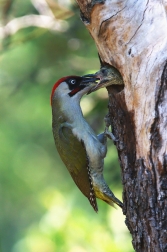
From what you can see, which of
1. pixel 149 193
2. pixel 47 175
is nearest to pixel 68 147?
pixel 149 193

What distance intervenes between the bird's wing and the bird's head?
36 cm

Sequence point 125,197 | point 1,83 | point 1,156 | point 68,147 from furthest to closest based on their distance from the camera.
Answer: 1. point 1,156
2. point 1,83
3. point 68,147
4. point 125,197

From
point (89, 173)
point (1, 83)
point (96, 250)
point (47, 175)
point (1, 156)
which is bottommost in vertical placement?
point (47, 175)

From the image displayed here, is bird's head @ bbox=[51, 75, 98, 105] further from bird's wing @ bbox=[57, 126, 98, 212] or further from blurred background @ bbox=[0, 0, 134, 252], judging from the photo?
blurred background @ bbox=[0, 0, 134, 252]

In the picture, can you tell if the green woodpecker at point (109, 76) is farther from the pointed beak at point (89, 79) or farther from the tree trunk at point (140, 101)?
the pointed beak at point (89, 79)

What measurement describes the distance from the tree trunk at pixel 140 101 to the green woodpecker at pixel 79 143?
3.04ft

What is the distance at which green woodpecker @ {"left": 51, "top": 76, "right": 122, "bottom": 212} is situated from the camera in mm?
4914

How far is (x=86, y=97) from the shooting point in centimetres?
641

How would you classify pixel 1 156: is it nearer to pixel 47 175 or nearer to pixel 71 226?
pixel 47 175

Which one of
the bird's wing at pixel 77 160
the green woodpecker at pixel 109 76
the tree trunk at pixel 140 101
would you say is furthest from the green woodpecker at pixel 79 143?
the tree trunk at pixel 140 101

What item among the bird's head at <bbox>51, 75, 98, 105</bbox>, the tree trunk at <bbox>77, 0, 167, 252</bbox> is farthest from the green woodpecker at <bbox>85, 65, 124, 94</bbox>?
the bird's head at <bbox>51, 75, 98, 105</bbox>

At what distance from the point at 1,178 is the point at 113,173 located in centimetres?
620

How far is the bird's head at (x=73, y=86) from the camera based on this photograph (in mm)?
4879

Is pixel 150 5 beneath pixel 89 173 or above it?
above
